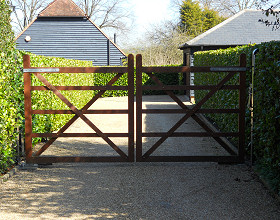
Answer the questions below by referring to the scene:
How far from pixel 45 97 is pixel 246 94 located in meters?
5.04

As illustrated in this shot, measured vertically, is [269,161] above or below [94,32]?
below

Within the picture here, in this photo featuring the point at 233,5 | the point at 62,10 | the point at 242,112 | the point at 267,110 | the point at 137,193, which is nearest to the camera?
the point at 137,193

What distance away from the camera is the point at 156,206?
5227mm

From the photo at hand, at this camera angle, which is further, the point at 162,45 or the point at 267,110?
the point at 162,45

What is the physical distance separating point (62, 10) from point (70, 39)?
330 centimetres

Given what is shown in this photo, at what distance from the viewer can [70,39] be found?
34.8 metres

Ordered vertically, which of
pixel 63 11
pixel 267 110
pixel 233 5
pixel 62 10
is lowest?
pixel 267 110

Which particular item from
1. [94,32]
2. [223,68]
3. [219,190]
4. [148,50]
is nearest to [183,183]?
[219,190]

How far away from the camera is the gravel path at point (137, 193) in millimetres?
4988

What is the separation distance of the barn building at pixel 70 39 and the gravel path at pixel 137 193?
27822 millimetres

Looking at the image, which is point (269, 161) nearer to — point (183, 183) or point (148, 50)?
point (183, 183)

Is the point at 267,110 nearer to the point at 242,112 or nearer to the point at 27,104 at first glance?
the point at 242,112

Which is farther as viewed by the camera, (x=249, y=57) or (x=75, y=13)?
(x=75, y=13)

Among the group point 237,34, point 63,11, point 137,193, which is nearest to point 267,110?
point 137,193
